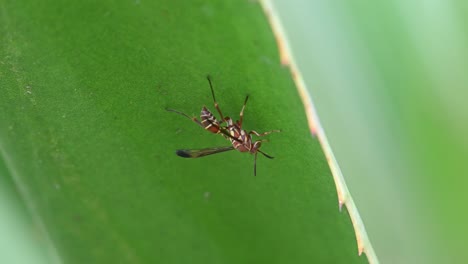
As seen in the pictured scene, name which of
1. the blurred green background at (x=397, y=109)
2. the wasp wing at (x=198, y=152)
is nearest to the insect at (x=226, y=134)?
the wasp wing at (x=198, y=152)

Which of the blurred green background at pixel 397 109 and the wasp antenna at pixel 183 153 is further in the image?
the wasp antenna at pixel 183 153

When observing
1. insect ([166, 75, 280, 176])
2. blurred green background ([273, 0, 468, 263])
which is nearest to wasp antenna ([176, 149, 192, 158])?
insect ([166, 75, 280, 176])

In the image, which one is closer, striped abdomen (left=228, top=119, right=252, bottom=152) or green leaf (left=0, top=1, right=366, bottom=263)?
green leaf (left=0, top=1, right=366, bottom=263)

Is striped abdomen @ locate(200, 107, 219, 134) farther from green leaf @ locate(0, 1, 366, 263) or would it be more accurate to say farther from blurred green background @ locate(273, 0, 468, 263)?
blurred green background @ locate(273, 0, 468, 263)

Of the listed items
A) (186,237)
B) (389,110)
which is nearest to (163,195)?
(186,237)

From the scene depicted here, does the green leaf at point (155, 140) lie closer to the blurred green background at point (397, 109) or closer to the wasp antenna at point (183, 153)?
the wasp antenna at point (183, 153)
